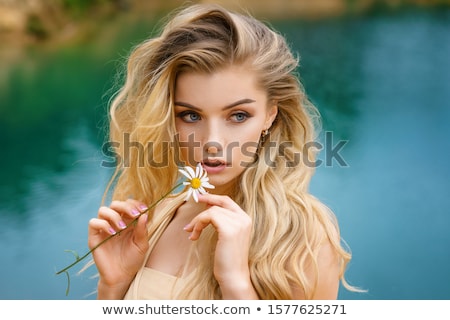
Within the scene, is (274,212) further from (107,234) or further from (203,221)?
(107,234)

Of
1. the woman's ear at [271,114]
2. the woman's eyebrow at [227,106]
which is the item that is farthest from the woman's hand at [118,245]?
the woman's ear at [271,114]

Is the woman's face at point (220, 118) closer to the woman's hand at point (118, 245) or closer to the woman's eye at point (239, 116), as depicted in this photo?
the woman's eye at point (239, 116)

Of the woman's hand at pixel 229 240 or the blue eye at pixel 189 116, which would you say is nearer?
the woman's hand at pixel 229 240

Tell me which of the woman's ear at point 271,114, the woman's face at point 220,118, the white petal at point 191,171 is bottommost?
the white petal at point 191,171

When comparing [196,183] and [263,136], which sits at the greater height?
[263,136]

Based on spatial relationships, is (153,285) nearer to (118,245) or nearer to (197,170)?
(118,245)

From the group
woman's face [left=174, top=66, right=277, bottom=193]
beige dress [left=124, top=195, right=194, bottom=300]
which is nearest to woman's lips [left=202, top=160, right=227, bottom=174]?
woman's face [left=174, top=66, right=277, bottom=193]

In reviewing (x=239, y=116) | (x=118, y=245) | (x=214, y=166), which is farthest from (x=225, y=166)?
(x=118, y=245)

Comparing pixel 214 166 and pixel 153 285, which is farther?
pixel 153 285
